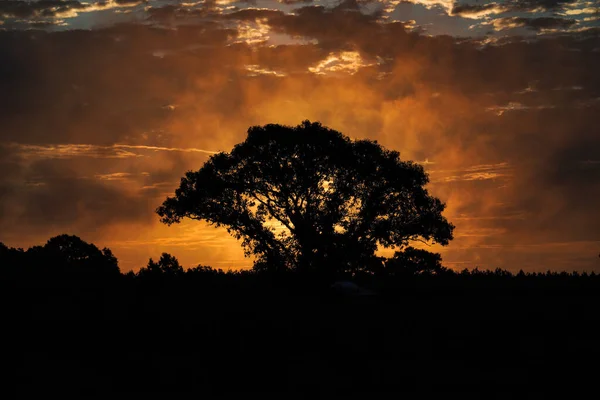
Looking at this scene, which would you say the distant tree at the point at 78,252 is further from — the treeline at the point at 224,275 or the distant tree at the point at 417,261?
the distant tree at the point at 417,261

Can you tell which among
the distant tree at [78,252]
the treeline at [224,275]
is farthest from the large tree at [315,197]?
the distant tree at [78,252]

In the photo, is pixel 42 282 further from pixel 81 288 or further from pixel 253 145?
pixel 253 145

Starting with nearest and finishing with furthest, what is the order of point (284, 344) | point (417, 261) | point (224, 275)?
point (284, 344) < point (224, 275) < point (417, 261)

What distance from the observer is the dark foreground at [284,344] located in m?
18.3

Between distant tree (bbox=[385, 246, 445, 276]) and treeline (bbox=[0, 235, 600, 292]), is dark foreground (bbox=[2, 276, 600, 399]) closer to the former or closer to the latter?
treeline (bbox=[0, 235, 600, 292])

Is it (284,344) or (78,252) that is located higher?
(78,252)

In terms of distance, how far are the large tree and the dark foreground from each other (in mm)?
17783

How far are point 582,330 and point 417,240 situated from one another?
1277 inches

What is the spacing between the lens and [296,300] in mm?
37812

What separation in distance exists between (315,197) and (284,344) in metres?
32.2

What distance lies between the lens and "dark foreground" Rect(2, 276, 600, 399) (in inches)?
719

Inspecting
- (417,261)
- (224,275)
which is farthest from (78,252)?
(417,261)

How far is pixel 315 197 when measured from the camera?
55.6 m

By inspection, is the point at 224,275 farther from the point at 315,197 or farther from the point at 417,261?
the point at 417,261
